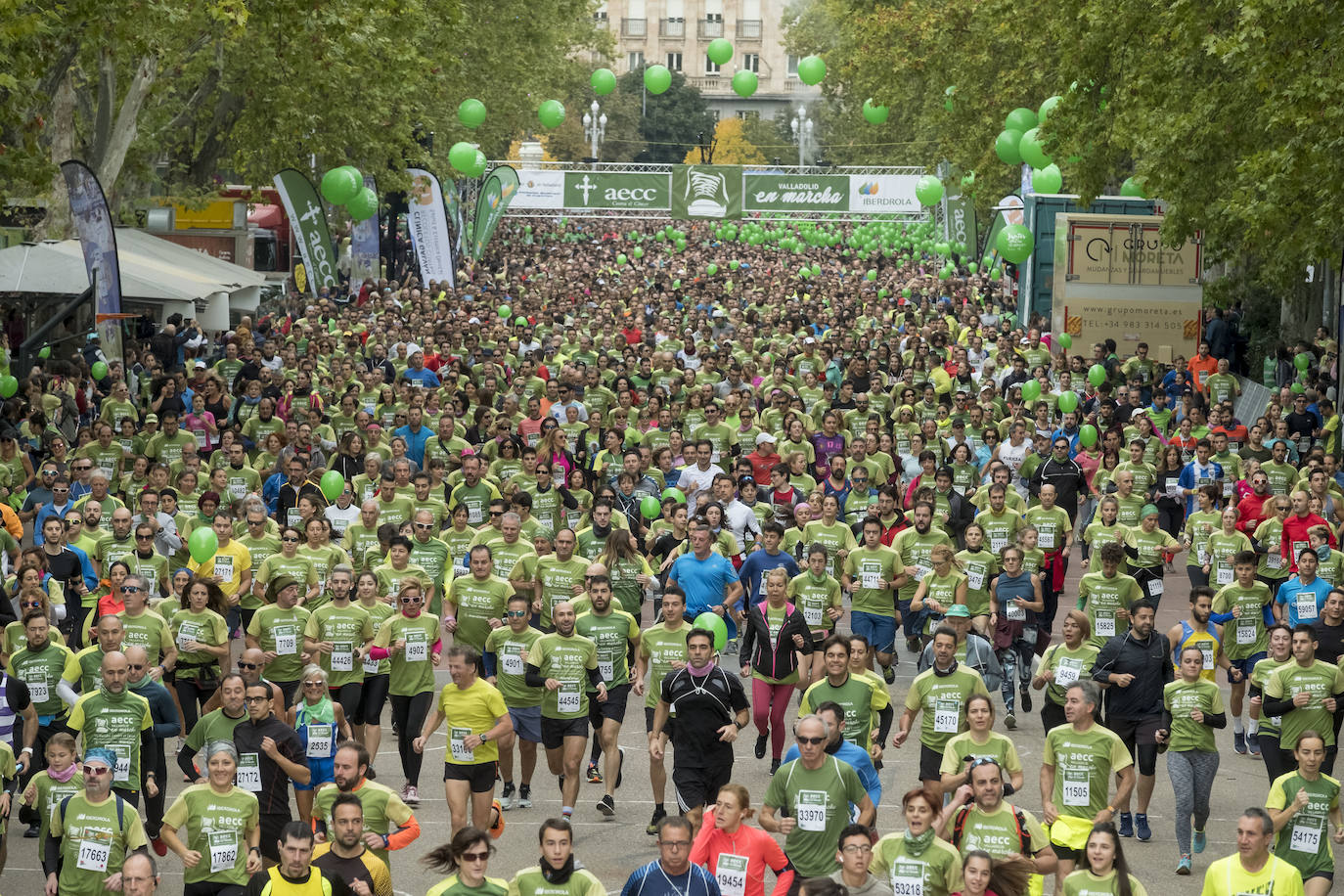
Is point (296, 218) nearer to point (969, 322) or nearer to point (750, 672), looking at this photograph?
point (969, 322)

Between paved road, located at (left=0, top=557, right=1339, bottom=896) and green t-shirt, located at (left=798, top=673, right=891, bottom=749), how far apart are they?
1.13m

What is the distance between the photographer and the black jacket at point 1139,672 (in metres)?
11.0

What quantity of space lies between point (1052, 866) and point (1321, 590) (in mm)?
5179

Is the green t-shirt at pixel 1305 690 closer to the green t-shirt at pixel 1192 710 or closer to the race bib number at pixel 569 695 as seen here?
the green t-shirt at pixel 1192 710

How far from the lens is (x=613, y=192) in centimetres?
5775

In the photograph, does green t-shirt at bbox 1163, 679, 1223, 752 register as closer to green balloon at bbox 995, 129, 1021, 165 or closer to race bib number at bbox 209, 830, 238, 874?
race bib number at bbox 209, 830, 238, 874

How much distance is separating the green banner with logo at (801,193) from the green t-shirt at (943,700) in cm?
4787

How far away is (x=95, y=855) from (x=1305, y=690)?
6.43m

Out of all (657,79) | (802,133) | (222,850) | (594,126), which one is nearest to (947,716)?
(222,850)

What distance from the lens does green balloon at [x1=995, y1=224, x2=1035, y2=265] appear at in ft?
104

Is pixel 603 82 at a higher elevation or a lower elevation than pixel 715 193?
higher

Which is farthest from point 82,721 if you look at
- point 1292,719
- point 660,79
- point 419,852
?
point 660,79

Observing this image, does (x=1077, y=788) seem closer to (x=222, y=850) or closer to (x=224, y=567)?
(x=222, y=850)

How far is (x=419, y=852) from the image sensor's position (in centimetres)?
1076
